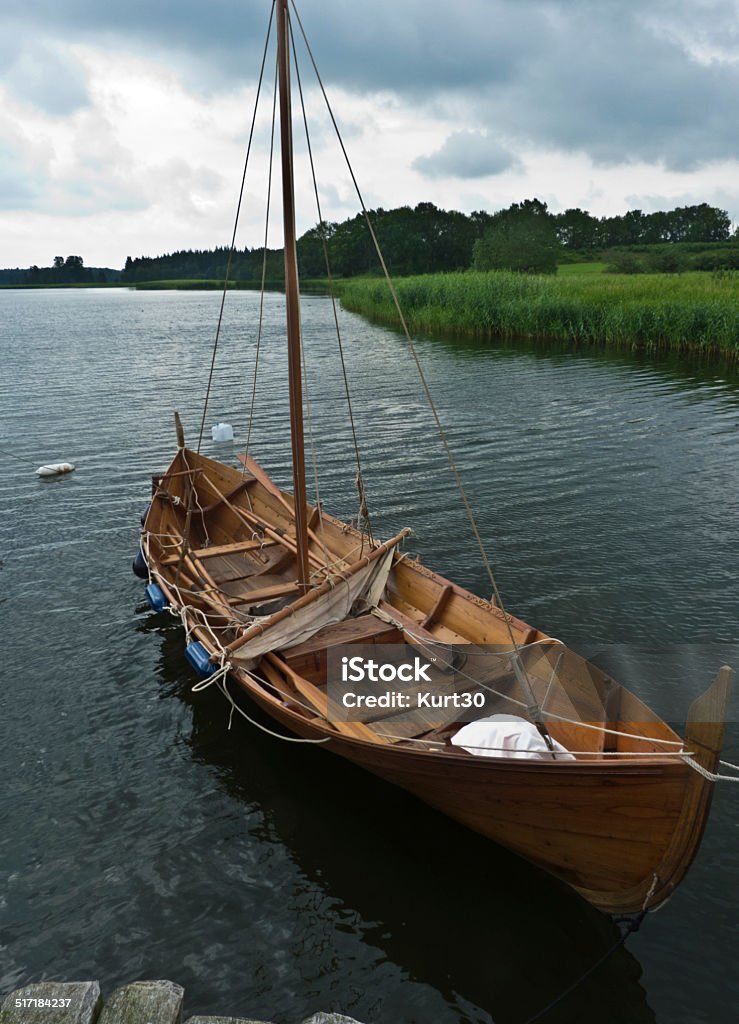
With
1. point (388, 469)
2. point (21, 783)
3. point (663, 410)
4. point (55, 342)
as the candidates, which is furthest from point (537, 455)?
point (55, 342)

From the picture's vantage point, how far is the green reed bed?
1276 inches

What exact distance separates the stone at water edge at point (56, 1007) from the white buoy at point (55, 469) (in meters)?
17.0

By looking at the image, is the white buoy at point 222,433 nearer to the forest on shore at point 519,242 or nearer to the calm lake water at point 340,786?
the calm lake water at point 340,786

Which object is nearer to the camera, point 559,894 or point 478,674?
point 559,894

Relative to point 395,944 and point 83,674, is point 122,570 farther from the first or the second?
point 395,944

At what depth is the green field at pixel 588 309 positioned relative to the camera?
32.4m

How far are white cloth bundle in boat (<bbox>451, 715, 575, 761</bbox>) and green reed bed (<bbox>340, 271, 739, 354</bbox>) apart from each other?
29.2 m

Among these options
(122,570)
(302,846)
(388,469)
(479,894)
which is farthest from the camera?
(388,469)

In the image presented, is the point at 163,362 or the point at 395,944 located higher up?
the point at 163,362

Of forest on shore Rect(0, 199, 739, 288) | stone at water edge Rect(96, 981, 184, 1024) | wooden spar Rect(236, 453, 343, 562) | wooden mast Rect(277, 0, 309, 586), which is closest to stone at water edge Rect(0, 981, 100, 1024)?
stone at water edge Rect(96, 981, 184, 1024)

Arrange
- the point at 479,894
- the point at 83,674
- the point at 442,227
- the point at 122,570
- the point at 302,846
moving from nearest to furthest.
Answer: the point at 479,894 < the point at 302,846 < the point at 83,674 < the point at 122,570 < the point at 442,227

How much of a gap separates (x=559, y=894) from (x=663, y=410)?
20.7 m

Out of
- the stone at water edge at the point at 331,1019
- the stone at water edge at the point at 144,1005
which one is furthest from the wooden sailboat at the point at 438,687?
the stone at water edge at the point at 144,1005

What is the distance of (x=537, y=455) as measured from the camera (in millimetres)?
20641
